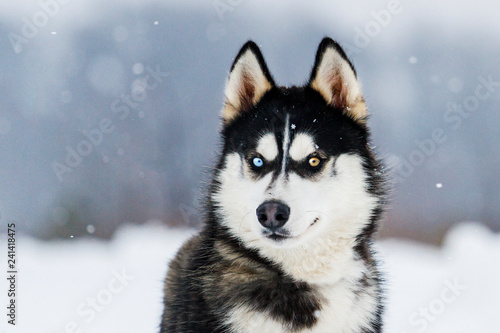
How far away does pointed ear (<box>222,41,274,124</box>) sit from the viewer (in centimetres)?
332

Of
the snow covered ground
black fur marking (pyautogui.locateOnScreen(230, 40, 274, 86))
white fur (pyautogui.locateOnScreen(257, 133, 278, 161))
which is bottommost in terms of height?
the snow covered ground

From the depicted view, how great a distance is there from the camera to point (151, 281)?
24.2 ft

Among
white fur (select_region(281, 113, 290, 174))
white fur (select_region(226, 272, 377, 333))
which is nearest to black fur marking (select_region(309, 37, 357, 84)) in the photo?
white fur (select_region(281, 113, 290, 174))

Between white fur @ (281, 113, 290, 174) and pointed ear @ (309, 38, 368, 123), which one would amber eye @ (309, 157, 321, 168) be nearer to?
white fur @ (281, 113, 290, 174)

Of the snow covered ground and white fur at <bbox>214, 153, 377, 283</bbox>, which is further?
the snow covered ground

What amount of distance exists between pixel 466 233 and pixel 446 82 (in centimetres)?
544

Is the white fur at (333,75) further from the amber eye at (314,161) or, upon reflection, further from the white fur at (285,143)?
the amber eye at (314,161)

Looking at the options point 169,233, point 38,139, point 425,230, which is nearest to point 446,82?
point 425,230

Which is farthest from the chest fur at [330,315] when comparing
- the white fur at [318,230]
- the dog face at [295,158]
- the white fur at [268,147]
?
the white fur at [268,147]

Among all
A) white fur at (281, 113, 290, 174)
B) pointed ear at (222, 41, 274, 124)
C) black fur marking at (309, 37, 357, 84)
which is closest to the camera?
white fur at (281, 113, 290, 174)

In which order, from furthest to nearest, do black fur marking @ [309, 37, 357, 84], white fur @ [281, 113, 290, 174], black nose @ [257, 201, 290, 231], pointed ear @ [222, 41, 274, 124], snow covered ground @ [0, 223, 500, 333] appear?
snow covered ground @ [0, 223, 500, 333] < pointed ear @ [222, 41, 274, 124] < black fur marking @ [309, 37, 357, 84] < white fur @ [281, 113, 290, 174] < black nose @ [257, 201, 290, 231]

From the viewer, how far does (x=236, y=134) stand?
3.35 meters

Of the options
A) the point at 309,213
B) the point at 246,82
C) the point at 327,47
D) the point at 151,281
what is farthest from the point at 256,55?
the point at 151,281

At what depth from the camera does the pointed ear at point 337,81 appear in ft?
10.6
